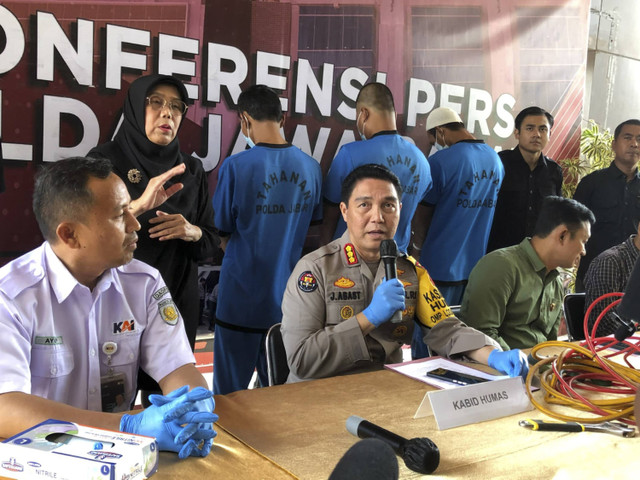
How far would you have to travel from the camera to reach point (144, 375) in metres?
1.93

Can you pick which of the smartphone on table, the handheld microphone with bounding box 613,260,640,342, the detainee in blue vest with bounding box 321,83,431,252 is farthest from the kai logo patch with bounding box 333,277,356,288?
the detainee in blue vest with bounding box 321,83,431,252

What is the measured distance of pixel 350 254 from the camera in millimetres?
2170

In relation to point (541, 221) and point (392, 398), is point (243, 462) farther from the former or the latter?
point (541, 221)

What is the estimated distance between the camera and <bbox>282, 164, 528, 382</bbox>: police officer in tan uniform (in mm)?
1937

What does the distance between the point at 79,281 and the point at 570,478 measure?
1.17 meters

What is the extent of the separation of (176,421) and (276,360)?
875 mm

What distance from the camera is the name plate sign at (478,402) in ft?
4.61

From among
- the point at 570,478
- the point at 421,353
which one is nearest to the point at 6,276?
the point at 570,478

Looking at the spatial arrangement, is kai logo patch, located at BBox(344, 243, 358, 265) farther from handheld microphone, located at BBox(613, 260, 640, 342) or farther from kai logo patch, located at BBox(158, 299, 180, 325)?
handheld microphone, located at BBox(613, 260, 640, 342)

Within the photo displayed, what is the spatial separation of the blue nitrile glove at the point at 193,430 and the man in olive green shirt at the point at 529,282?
4.71ft

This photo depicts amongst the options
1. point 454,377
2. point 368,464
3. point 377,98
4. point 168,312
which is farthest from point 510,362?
point 377,98

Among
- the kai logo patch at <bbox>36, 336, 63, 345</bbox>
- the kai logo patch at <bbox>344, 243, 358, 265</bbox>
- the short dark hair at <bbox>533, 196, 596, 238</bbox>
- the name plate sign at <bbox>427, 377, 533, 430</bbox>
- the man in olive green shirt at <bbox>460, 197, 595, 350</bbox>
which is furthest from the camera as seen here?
the short dark hair at <bbox>533, 196, 596, 238</bbox>

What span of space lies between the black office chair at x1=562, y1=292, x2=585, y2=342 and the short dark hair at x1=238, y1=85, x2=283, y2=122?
1482 mm

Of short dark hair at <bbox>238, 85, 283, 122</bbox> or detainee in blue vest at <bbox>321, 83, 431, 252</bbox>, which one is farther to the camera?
detainee in blue vest at <bbox>321, 83, 431, 252</bbox>
